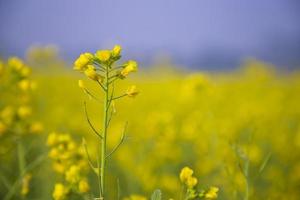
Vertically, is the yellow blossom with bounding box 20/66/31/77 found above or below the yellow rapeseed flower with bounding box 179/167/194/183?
above

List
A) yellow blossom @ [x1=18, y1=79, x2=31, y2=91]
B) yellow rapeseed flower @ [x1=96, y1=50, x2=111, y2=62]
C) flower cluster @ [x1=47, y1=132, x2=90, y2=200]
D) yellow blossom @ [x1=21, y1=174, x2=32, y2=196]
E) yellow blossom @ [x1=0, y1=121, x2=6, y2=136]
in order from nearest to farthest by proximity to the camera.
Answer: yellow rapeseed flower @ [x1=96, y1=50, x2=111, y2=62], flower cluster @ [x1=47, y1=132, x2=90, y2=200], yellow blossom @ [x1=21, y1=174, x2=32, y2=196], yellow blossom @ [x1=0, y1=121, x2=6, y2=136], yellow blossom @ [x1=18, y1=79, x2=31, y2=91]

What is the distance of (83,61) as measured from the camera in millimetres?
1754

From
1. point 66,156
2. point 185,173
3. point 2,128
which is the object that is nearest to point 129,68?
point 185,173

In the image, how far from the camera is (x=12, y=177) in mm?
3537

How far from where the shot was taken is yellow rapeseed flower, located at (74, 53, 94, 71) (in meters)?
1.75

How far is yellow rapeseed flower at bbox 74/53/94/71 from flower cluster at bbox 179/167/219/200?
0.56 m

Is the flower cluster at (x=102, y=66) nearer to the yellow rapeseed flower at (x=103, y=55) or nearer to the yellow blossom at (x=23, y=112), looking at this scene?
the yellow rapeseed flower at (x=103, y=55)

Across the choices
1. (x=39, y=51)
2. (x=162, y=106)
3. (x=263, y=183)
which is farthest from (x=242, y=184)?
(x=162, y=106)

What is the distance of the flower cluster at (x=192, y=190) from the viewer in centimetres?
176

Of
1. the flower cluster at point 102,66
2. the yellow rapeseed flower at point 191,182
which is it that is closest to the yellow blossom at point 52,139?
the flower cluster at point 102,66

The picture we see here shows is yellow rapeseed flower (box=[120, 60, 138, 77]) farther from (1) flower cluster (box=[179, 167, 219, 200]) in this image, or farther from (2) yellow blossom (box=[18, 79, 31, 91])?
(2) yellow blossom (box=[18, 79, 31, 91])

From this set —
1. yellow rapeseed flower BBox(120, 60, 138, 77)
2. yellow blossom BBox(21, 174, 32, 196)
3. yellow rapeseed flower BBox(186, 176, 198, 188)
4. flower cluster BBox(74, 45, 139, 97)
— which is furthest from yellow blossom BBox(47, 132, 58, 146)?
yellow rapeseed flower BBox(186, 176, 198, 188)

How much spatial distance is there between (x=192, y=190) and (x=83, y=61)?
65 centimetres

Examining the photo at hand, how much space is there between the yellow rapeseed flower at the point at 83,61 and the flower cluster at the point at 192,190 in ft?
1.82
